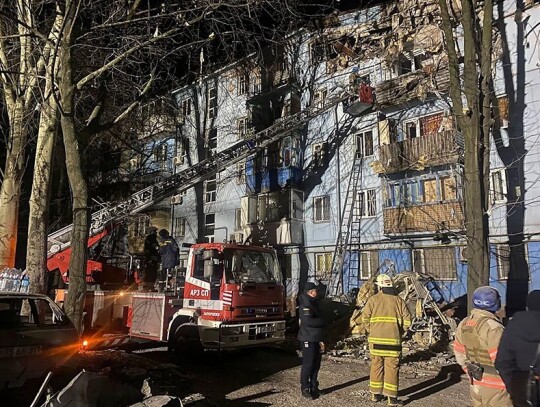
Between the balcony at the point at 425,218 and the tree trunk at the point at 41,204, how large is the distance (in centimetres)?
1328

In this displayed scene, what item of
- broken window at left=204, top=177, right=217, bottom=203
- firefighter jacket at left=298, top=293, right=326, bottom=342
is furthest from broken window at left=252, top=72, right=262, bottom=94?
firefighter jacket at left=298, top=293, right=326, bottom=342

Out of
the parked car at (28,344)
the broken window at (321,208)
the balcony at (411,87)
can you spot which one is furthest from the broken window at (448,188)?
the parked car at (28,344)

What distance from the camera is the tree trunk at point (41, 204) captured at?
8.91m

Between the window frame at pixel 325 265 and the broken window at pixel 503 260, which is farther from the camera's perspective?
the window frame at pixel 325 265

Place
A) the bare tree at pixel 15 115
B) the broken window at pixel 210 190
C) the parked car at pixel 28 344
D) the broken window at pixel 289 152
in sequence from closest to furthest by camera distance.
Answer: the parked car at pixel 28 344, the bare tree at pixel 15 115, the broken window at pixel 289 152, the broken window at pixel 210 190

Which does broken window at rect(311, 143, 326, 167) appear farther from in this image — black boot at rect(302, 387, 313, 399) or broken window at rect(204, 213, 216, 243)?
black boot at rect(302, 387, 313, 399)

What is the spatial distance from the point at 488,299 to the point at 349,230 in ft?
54.3

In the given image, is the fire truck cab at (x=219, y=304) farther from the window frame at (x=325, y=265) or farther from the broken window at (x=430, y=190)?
the window frame at (x=325, y=265)

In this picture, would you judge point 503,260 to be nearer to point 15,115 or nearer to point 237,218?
point 237,218

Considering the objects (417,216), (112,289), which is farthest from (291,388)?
(417,216)

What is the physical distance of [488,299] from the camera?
3.88 metres

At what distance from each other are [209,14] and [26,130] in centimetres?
573

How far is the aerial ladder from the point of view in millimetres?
12432

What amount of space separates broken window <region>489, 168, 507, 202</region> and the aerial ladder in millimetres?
6844
